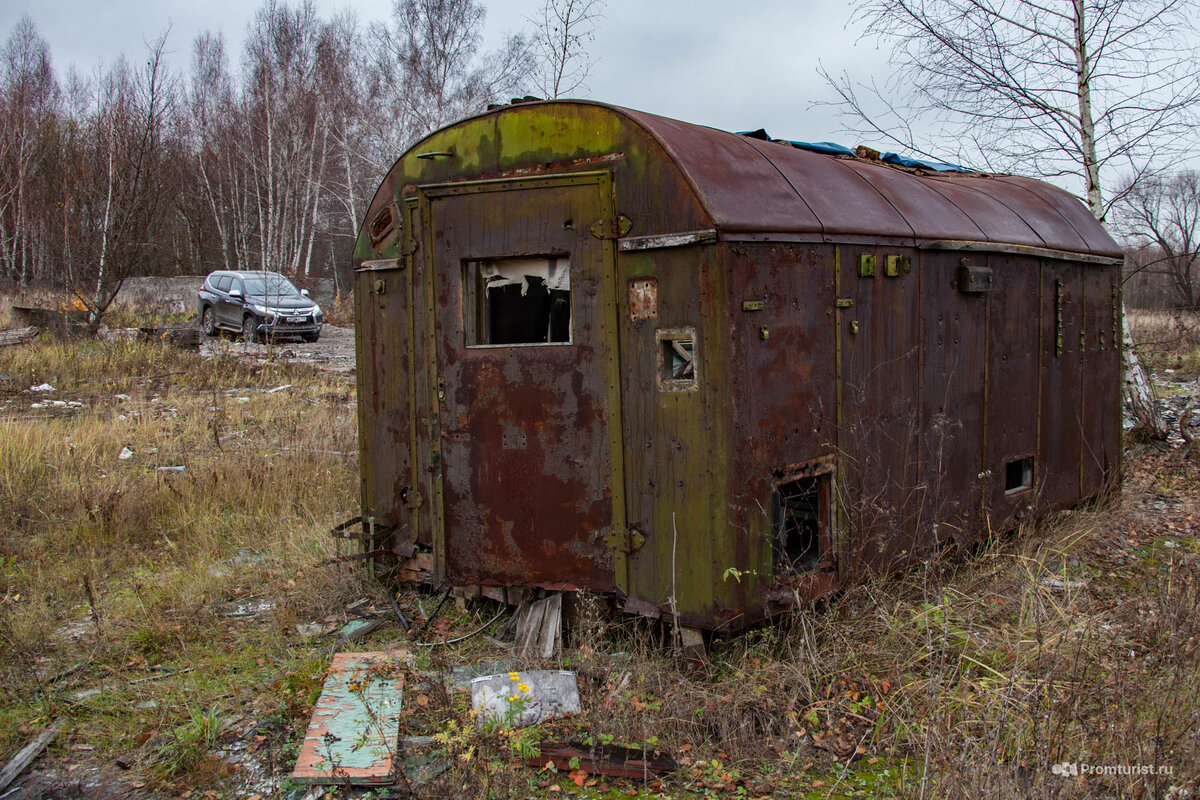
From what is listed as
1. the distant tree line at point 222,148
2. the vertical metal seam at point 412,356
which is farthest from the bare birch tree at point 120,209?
the vertical metal seam at point 412,356

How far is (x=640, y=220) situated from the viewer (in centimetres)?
402

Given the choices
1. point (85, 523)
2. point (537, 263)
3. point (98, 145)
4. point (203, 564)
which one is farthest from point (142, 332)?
point (537, 263)

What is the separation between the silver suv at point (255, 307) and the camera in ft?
53.0

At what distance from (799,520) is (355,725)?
284 cm

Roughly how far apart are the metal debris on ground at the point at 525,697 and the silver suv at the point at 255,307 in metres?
13.2

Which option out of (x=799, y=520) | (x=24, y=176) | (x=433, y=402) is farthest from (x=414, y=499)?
(x=24, y=176)

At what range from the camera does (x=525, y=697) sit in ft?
12.3

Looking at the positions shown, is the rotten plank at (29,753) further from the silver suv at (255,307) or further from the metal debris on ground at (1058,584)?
the silver suv at (255,307)

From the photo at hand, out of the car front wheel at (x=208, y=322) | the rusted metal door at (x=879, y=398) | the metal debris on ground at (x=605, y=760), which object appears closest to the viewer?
the metal debris on ground at (x=605, y=760)

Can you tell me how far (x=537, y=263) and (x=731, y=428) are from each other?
4.44 feet

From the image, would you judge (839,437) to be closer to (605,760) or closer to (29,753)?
(605,760)

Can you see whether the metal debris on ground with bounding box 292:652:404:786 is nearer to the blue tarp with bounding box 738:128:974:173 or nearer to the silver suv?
the blue tarp with bounding box 738:128:974:173

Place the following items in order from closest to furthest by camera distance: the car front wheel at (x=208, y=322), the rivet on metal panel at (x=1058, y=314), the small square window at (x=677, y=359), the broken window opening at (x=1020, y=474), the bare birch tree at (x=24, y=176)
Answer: the small square window at (x=677, y=359)
the broken window opening at (x=1020, y=474)
the rivet on metal panel at (x=1058, y=314)
the car front wheel at (x=208, y=322)
the bare birch tree at (x=24, y=176)

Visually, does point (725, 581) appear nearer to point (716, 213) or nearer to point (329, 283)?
point (716, 213)
